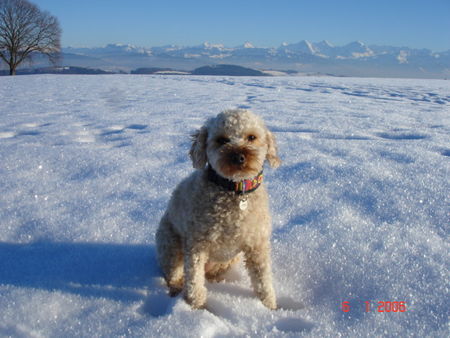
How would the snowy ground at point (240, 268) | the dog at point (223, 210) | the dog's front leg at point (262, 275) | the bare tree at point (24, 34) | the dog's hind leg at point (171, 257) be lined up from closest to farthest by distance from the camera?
1. the snowy ground at point (240, 268)
2. the dog at point (223, 210)
3. the dog's front leg at point (262, 275)
4. the dog's hind leg at point (171, 257)
5. the bare tree at point (24, 34)

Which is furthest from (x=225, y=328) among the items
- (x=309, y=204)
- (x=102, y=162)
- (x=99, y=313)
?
(x=102, y=162)

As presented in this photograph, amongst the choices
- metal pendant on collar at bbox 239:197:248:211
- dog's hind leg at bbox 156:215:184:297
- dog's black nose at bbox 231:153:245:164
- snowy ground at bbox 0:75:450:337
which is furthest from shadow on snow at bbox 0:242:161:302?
dog's black nose at bbox 231:153:245:164

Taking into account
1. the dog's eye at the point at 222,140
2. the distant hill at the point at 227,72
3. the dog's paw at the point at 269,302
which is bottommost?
the dog's paw at the point at 269,302

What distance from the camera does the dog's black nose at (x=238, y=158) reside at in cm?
219

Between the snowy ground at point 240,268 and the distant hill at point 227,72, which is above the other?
the distant hill at point 227,72

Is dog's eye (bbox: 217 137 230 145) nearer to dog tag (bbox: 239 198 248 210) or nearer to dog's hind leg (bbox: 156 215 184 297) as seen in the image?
dog tag (bbox: 239 198 248 210)

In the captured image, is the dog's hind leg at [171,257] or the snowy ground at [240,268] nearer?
the snowy ground at [240,268]

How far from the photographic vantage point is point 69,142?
6168 mm

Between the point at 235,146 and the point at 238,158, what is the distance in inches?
6.4

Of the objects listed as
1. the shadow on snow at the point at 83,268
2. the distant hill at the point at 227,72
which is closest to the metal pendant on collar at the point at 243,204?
the shadow on snow at the point at 83,268

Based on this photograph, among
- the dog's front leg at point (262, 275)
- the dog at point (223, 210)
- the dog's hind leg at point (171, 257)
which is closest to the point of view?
the dog at point (223, 210)

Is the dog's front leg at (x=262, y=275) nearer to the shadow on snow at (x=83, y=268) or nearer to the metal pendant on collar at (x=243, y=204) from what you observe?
the metal pendant on collar at (x=243, y=204)

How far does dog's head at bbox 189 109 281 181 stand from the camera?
2.23 metres

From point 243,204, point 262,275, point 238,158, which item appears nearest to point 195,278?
point 262,275
